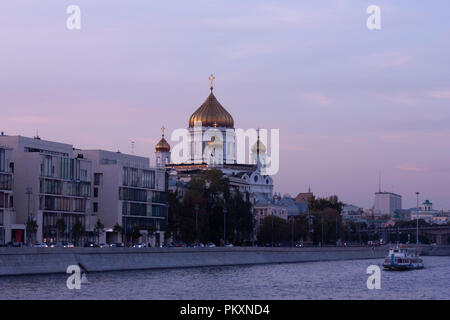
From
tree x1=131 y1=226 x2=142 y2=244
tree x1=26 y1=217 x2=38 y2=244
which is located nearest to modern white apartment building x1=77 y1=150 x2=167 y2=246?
tree x1=131 y1=226 x2=142 y2=244

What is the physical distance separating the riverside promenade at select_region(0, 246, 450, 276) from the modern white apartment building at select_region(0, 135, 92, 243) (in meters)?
14.6

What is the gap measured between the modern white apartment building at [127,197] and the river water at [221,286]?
27.8 m

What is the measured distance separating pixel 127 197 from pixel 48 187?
1590 cm

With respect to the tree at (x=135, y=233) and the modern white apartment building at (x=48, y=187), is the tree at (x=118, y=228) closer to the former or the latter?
the tree at (x=135, y=233)

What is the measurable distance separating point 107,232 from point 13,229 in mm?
18850

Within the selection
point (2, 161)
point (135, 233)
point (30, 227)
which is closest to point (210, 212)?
point (135, 233)

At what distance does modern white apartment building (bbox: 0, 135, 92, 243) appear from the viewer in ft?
392

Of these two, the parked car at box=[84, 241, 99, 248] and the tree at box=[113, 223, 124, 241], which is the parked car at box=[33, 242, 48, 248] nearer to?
the parked car at box=[84, 241, 99, 248]

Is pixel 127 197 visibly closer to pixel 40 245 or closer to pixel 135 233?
pixel 135 233

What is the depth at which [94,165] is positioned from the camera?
13400 cm

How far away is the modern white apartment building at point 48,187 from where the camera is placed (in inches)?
4708

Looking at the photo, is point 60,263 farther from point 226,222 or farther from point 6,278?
point 226,222

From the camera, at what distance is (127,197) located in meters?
136
